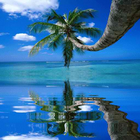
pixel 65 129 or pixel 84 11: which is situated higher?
pixel 84 11

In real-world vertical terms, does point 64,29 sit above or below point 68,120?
above

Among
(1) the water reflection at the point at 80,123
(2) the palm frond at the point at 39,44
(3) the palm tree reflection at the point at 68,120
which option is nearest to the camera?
(1) the water reflection at the point at 80,123

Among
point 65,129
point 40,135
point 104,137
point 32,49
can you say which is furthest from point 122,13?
point 32,49

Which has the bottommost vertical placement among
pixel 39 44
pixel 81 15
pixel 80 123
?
pixel 80 123

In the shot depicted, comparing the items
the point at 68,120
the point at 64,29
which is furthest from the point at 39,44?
the point at 68,120

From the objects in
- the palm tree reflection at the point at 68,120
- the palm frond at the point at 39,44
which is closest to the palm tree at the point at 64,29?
the palm frond at the point at 39,44

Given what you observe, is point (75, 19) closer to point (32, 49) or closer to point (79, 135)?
point (32, 49)

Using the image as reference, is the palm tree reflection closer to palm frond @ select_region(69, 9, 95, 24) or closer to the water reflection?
the water reflection

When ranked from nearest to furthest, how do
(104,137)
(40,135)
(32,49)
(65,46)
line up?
(104,137) < (40,135) < (32,49) < (65,46)

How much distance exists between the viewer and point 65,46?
10.1m

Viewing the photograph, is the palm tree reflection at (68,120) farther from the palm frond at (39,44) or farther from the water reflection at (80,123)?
the palm frond at (39,44)

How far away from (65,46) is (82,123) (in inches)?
330

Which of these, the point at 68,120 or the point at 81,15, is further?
the point at 81,15

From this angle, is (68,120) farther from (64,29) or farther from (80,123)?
(64,29)
